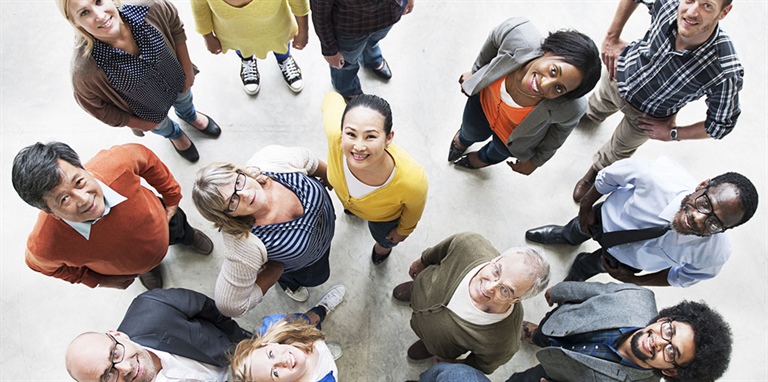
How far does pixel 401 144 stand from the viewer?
378 centimetres

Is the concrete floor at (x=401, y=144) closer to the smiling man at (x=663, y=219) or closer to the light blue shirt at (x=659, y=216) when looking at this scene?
the smiling man at (x=663, y=219)

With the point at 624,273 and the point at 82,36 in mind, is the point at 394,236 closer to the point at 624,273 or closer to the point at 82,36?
the point at 624,273

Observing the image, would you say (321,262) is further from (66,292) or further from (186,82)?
(66,292)

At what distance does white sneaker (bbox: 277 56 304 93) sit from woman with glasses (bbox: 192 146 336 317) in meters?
1.40

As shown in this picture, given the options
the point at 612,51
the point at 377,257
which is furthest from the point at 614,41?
the point at 377,257

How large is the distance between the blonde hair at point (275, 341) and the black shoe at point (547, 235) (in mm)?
1986

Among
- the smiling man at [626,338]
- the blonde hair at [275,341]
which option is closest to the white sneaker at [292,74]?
the blonde hair at [275,341]

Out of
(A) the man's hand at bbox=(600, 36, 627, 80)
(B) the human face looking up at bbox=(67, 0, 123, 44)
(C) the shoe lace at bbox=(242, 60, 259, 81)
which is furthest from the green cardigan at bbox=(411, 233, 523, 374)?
(C) the shoe lace at bbox=(242, 60, 259, 81)

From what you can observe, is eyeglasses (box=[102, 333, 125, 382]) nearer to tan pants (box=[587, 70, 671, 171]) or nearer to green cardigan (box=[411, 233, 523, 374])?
green cardigan (box=[411, 233, 523, 374])

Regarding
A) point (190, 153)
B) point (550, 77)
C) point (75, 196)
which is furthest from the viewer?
point (190, 153)

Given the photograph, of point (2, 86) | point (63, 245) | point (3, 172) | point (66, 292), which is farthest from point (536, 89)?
point (2, 86)

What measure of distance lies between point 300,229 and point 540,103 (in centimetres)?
144

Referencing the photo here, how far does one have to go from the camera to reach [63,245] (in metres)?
2.11

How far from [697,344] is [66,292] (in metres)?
3.83
